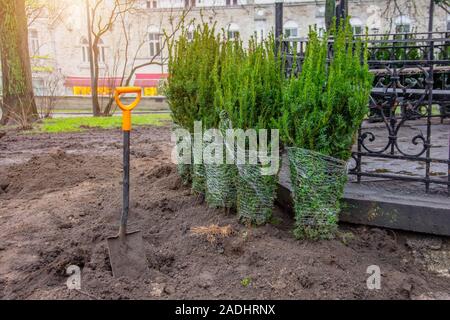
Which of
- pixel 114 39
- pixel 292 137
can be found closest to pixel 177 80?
pixel 292 137

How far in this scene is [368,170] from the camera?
5066mm

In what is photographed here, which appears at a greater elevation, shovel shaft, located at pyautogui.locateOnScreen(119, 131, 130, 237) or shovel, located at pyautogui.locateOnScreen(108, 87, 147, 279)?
shovel shaft, located at pyautogui.locateOnScreen(119, 131, 130, 237)

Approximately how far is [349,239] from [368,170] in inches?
57.0

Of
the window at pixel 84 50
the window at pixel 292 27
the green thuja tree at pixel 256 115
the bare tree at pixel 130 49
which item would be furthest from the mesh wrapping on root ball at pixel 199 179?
the window at pixel 84 50

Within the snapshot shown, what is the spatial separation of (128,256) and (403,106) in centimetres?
298

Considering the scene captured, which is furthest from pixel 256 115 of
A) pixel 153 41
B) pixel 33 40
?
pixel 33 40

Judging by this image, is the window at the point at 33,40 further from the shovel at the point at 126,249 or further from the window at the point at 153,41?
the shovel at the point at 126,249

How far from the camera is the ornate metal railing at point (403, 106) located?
13.3ft

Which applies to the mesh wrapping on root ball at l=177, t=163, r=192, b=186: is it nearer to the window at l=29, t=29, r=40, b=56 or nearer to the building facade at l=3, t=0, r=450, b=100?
the building facade at l=3, t=0, r=450, b=100

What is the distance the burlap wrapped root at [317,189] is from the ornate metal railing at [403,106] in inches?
25.5

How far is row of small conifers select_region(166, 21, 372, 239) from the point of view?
362 cm

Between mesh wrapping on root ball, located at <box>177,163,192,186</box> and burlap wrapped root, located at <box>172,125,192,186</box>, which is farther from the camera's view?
mesh wrapping on root ball, located at <box>177,163,192,186</box>

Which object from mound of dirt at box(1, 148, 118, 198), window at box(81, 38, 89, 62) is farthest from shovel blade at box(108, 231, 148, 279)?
window at box(81, 38, 89, 62)

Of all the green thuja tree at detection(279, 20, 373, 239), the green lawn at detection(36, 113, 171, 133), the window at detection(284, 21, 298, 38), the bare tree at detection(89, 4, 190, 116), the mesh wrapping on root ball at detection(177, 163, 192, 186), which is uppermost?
the window at detection(284, 21, 298, 38)
